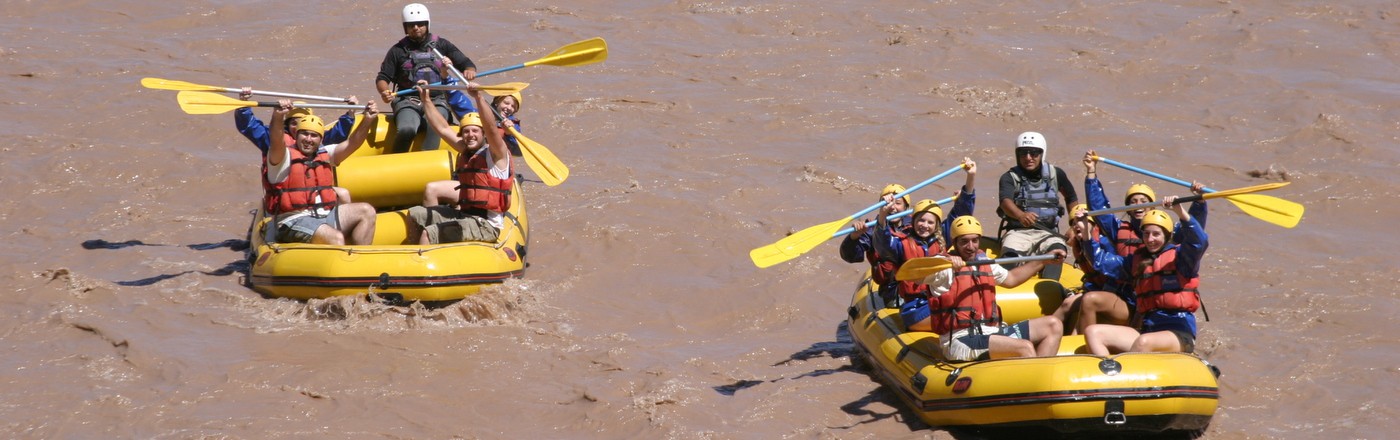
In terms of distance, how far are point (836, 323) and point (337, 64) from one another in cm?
630

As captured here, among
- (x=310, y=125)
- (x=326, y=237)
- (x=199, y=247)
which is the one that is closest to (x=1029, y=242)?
(x=326, y=237)

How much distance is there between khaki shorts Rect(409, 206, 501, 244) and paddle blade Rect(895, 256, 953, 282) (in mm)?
2738

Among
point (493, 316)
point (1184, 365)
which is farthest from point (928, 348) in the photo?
point (493, 316)

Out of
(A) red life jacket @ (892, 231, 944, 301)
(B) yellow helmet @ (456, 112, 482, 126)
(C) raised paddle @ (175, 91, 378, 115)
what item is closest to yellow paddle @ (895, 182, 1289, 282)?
(A) red life jacket @ (892, 231, 944, 301)

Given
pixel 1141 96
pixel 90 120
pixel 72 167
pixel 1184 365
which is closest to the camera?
pixel 1184 365

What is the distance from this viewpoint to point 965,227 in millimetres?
7453

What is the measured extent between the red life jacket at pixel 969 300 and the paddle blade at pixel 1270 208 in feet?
3.86

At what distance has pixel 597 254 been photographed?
32.8 feet

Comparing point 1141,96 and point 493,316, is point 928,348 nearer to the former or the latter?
point 493,316

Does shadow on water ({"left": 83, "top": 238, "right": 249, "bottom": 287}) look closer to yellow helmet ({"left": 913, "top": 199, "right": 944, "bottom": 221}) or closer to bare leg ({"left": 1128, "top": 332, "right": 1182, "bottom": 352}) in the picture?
yellow helmet ({"left": 913, "top": 199, "right": 944, "bottom": 221})

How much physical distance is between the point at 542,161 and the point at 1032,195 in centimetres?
292

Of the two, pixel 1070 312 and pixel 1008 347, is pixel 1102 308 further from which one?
pixel 1008 347

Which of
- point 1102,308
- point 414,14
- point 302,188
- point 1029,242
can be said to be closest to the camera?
point 1102,308

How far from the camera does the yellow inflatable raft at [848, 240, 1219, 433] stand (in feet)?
Answer: 22.1
